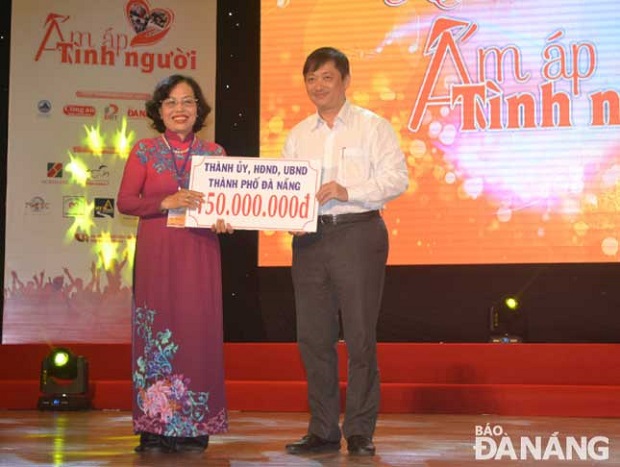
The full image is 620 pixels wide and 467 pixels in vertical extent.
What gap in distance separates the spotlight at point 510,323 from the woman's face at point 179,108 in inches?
121

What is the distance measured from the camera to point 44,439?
393 centimetres

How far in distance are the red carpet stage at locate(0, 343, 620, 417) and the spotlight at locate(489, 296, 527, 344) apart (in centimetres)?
39

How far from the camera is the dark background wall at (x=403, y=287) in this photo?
623 centimetres

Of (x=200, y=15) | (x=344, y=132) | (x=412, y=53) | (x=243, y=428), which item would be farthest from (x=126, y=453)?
(x=200, y=15)

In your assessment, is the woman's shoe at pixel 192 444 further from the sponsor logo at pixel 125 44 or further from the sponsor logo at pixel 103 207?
the sponsor logo at pixel 125 44

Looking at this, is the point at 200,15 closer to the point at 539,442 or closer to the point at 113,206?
the point at 113,206

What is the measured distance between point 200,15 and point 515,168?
2432 mm

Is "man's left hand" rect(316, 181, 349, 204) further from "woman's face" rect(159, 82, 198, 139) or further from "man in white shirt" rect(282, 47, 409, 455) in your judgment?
"woman's face" rect(159, 82, 198, 139)

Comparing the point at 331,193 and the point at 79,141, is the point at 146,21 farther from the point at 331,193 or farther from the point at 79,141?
the point at 331,193

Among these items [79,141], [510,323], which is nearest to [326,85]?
[510,323]

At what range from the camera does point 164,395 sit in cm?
340

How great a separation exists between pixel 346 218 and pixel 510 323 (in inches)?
112

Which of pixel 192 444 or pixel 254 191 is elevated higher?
pixel 254 191

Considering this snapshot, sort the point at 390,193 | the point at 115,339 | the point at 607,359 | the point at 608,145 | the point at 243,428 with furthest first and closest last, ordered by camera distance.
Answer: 1. the point at 115,339
2. the point at 608,145
3. the point at 607,359
4. the point at 243,428
5. the point at 390,193
